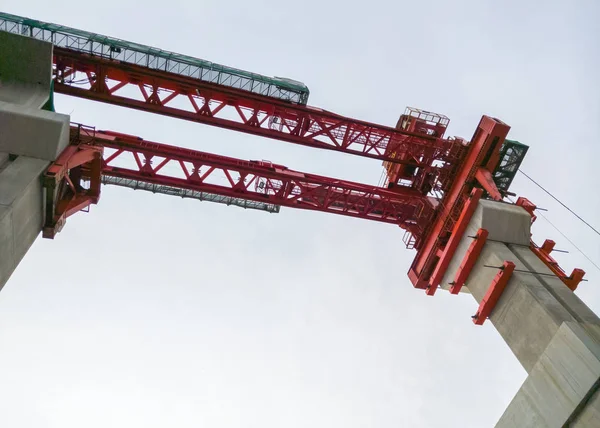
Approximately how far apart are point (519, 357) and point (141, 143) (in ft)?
45.4

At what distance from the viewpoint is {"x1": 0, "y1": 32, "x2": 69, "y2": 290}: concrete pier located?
10469 millimetres

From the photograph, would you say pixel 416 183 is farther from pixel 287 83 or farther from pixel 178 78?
pixel 178 78

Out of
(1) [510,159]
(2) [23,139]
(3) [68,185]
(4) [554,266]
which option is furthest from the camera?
(1) [510,159]

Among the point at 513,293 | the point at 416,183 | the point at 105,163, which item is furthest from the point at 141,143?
the point at 513,293

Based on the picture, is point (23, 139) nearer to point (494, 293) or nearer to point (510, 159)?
point (494, 293)

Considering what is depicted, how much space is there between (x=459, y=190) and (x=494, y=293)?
4.92 metres

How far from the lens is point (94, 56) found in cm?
1565

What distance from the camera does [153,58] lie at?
1623cm

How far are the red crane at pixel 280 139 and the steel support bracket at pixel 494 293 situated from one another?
104 inches

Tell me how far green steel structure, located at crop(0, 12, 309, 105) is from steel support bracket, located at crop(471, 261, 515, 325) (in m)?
9.09

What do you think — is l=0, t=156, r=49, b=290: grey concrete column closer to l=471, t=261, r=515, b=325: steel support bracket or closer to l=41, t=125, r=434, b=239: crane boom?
l=41, t=125, r=434, b=239: crane boom

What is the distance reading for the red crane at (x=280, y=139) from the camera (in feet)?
51.5

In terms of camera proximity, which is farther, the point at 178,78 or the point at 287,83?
the point at 287,83

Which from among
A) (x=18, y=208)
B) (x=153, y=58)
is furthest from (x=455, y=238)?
(x=18, y=208)
